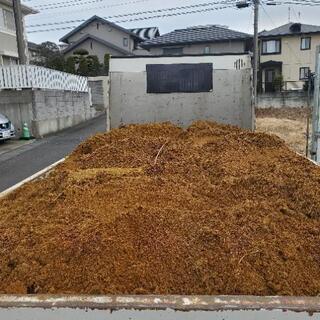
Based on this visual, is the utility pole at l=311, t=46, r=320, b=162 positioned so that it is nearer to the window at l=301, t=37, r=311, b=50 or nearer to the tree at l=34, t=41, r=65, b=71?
the tree at l=34, t=41, r=65, b=71

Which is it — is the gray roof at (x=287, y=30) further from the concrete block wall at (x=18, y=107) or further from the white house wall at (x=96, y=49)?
the concrete block wall at (x=18, y=107)

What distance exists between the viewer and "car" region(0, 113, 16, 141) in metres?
12.9

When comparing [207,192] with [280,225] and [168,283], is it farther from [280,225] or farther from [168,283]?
[168,283]

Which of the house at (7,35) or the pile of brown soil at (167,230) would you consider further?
the house at (7,35)

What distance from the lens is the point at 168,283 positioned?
174cm

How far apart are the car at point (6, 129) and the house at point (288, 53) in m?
22.8

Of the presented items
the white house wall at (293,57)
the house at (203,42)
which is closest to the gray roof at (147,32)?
the house at (203,42)

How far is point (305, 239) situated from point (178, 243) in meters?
0.64

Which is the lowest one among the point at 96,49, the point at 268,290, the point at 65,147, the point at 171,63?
the point at 65,147

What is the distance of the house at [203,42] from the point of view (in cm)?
3256

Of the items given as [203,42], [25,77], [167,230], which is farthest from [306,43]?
[167,230]

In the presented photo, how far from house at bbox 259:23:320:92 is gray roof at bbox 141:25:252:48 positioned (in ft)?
8.98

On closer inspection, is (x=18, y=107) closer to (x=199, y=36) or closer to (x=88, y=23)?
(x=199, y=36)

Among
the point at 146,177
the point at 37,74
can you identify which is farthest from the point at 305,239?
the point at 37,74
